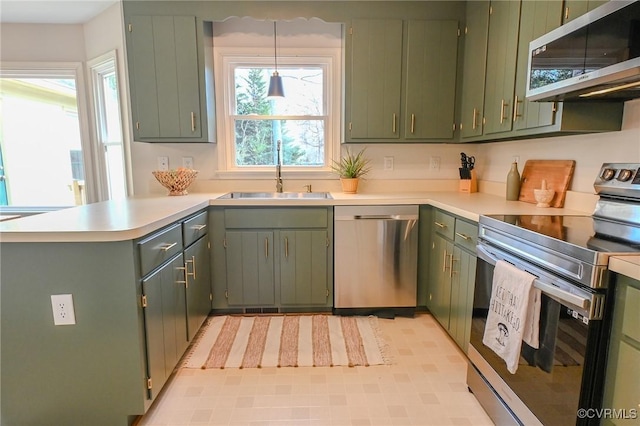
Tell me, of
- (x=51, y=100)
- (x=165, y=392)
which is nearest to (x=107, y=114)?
(x=51, y=100)

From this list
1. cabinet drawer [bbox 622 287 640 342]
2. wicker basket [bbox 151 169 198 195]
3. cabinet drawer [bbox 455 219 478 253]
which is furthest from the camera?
wicker basket [bbox 151 169 198 195]

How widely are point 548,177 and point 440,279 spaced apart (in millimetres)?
923

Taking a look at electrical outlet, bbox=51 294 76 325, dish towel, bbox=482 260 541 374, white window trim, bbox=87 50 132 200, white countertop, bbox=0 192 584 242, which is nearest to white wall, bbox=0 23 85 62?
white window trim, bbox=87 50 132 200

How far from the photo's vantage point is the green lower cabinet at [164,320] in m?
1.58

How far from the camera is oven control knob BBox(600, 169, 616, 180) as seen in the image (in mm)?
1519

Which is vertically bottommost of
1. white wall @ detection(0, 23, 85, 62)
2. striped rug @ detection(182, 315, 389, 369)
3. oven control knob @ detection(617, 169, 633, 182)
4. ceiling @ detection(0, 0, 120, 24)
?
striped rug @ detection(182, 315, 389, 369)

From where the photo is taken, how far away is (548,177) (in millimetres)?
2137

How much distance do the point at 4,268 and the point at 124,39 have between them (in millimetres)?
2143

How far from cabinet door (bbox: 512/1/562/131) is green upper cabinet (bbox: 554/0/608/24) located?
0.03 m

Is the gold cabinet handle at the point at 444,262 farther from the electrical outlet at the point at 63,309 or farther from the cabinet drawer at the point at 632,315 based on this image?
the electrical outlet at the point at 63,309

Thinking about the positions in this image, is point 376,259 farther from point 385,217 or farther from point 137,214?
point 137,214

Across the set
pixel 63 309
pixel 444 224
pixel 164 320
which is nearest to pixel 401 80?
pixel 444 224

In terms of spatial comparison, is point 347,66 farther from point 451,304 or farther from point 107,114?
point 107,114

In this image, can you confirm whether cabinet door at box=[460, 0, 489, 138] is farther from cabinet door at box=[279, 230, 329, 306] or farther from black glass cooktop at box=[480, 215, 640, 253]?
cabinet door at box=[279, 230, 329, 306]
